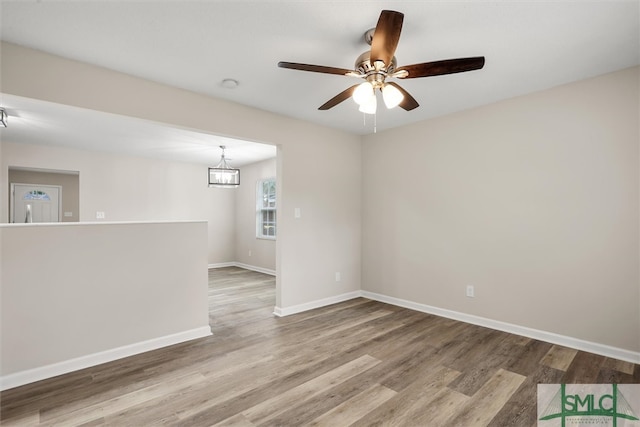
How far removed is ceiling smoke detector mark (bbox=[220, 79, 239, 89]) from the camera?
9.47ft

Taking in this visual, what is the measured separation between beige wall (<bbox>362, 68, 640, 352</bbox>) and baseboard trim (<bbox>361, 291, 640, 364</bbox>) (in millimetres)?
52

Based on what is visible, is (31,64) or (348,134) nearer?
(31,64)

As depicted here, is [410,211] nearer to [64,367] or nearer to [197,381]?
[197,381]

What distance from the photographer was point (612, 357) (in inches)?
105

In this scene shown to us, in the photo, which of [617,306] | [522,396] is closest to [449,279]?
[617,306]

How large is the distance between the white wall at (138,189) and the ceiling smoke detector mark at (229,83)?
426 cm

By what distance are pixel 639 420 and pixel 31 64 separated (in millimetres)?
4682

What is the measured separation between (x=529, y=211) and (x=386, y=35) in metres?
2.47

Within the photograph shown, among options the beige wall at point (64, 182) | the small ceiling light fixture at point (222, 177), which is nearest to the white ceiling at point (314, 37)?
the small ceiling light fixture at point (222, 177)

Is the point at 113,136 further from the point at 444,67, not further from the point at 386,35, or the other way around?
the point at 444,67

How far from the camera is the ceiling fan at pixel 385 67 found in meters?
1.68

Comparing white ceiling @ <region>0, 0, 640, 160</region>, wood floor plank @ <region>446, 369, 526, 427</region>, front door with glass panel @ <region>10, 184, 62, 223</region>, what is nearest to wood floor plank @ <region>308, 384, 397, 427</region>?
wood floor plank @ <region>446, 369, 526, 427</region>

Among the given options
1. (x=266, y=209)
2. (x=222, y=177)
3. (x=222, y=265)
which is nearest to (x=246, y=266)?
(x=222, y=265)

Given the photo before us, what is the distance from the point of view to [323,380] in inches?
92.8
